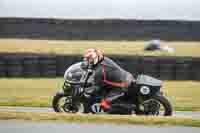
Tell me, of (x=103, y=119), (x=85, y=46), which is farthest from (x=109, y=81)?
(x=85, y=46)

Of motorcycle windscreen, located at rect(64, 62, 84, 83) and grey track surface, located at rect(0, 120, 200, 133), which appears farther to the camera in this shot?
motorcycle windscreen, located at rect(64, 62, 84, 83)

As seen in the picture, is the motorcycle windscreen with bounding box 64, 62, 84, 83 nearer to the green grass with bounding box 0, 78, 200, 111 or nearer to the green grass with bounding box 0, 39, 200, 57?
the green grass with bounding box 0, 78, 200, 111

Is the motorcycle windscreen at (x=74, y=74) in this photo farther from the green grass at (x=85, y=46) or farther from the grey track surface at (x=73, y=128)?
the green grass at (x=85, y=46)

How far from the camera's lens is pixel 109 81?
10797 mm

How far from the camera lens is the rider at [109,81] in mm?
10727

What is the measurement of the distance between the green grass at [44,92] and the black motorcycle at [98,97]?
1.52 meters

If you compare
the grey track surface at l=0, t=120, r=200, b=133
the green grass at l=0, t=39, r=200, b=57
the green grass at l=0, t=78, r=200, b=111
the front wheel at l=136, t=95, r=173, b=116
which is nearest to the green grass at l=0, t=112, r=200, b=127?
the grey track surface at l=0, t=120, r=200, b=133

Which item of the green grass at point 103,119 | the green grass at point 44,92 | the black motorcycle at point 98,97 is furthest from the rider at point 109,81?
the green grass at point 103,119

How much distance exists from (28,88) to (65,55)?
199 cm

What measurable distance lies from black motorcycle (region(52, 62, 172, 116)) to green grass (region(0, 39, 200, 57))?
894 cm

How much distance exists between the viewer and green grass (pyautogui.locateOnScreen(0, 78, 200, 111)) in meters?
12.7

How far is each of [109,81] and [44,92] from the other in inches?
169

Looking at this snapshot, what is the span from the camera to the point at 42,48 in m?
20.8

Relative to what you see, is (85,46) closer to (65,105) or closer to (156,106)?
(65,105)
